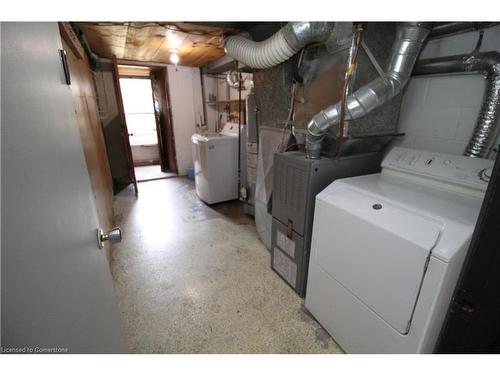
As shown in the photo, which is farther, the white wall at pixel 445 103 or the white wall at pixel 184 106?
the white wall at pixel 184 106

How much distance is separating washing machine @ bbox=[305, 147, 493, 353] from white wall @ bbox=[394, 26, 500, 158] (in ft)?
0.84

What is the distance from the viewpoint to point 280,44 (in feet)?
5.24

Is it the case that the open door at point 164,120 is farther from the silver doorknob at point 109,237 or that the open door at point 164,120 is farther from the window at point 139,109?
the silver doorknob at point 109,237

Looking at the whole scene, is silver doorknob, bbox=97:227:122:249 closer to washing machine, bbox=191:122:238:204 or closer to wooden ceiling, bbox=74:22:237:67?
wooden ceiling, bbox=74:22:237:67

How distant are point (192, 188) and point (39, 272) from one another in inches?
151

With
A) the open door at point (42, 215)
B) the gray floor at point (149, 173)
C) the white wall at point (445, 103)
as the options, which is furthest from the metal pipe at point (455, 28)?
the gray floor at point (149, 173)

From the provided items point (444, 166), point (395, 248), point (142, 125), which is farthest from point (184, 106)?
point (395, 248)

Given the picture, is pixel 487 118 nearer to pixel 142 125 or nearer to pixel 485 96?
pixel 485 96

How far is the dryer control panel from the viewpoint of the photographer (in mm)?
1089

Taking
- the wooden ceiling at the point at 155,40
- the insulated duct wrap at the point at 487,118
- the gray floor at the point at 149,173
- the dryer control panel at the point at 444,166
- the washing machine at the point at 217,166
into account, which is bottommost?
the gray floor at the point at 149,173

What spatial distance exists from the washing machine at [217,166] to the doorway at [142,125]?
1912mm

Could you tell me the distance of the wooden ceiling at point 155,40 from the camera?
225 cm

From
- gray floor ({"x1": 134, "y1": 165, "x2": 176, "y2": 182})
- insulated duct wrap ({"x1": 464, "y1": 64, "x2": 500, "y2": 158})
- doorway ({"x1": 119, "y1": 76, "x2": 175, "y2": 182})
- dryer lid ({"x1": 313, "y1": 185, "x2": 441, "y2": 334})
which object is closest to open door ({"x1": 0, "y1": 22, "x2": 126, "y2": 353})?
dryer lid ({"x1": 313, "y1": 185, "x2": 441, "y2": 334})

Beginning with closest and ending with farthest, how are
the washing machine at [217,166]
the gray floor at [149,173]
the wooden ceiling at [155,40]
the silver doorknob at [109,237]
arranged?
the silver doorknob at [109,237] < the wooden ceiling at [155,40] < the washing machine at [217,166] < the gray floor at [149,173]
